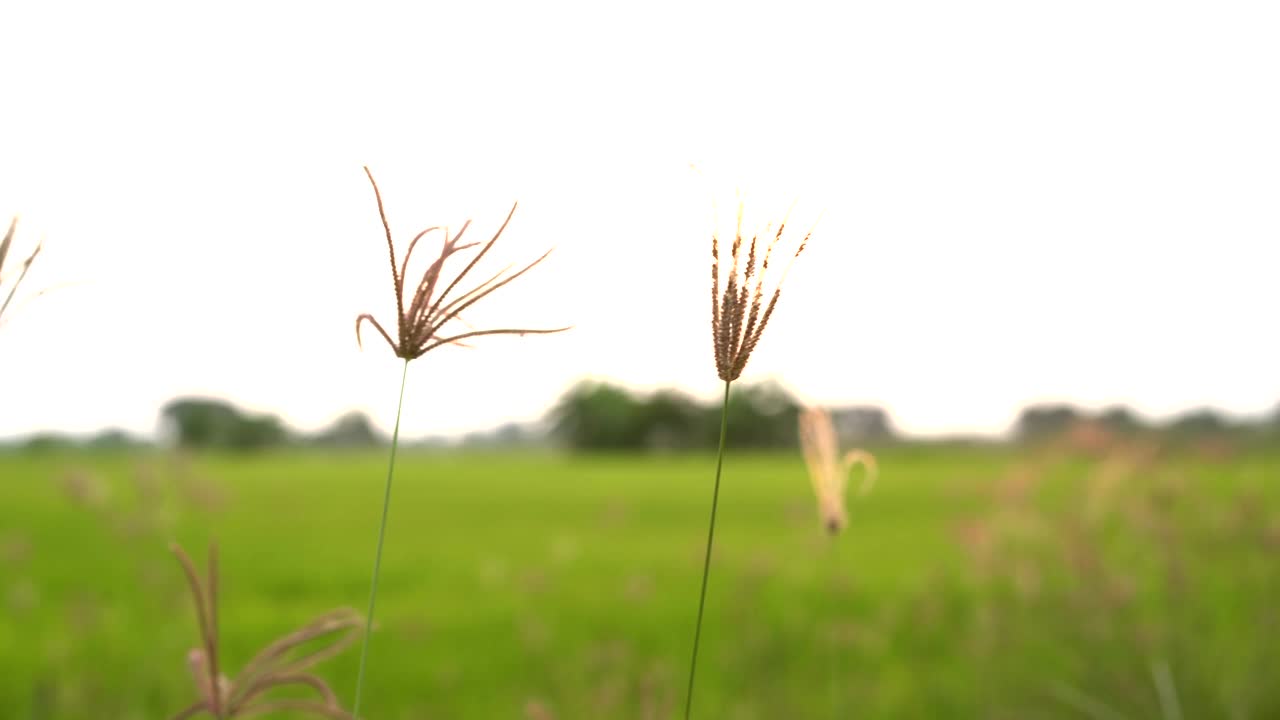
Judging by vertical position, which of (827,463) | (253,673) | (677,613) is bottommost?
(677,613)

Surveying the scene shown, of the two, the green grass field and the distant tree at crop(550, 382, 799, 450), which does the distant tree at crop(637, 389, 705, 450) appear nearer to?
the distant tree at crop(550, 382, 799, 450)

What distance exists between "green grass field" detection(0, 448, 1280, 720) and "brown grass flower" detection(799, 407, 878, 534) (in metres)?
0.33

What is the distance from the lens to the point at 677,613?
5.84 meters

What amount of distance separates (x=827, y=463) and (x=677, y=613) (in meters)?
5.06

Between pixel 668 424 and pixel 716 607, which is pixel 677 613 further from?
pixel 668 424

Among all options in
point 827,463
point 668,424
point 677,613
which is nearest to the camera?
point 827,463

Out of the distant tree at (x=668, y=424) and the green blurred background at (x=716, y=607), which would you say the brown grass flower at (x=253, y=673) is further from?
the distant tree at (x=668, y=424)

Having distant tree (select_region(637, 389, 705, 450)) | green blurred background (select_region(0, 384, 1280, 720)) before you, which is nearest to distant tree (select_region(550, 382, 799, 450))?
distant tree (select_region(637, 389, 705, 450))

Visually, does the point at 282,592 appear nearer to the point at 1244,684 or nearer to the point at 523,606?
the point at 523,606

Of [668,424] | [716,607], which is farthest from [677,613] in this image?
[668,424]

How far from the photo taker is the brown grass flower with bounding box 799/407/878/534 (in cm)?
95

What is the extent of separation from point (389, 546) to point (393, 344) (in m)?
9.25

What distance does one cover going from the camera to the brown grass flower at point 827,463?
3.11 ft

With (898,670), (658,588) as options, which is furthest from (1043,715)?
(658,588)
